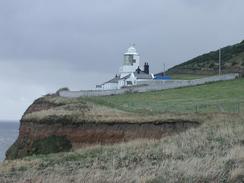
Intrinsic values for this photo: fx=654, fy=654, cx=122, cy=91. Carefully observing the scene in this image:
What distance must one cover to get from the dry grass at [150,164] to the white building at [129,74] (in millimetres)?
64747

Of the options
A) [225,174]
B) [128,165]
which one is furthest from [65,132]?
[225,174]

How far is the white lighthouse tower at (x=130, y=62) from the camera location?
97.4 meters

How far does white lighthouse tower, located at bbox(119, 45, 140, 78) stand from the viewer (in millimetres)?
97438

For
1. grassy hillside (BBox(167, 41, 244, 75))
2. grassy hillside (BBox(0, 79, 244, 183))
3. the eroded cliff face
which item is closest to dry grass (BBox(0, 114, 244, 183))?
grassy hillside (BBox(0, 79, 244, 183))

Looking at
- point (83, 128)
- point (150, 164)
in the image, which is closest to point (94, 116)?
point (83, 128)

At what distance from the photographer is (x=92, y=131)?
38.8 meters

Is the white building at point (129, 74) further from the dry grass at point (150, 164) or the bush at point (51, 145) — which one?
the dry grass at point (150, 164)

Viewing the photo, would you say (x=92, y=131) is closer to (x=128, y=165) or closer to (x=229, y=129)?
(x=229, y=129)

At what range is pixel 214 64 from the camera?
10912 centimetres

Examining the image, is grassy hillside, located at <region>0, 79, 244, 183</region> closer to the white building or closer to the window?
the white building

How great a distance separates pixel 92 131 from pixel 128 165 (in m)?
21.2

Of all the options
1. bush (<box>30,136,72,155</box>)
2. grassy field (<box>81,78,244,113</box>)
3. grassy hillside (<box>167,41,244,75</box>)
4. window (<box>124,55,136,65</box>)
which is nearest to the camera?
bush (<box>30,136,72,155</box>)

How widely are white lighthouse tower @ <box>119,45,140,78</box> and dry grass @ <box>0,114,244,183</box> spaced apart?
7322 cm

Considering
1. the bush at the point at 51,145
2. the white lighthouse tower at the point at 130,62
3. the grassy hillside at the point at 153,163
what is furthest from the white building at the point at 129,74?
the grassy hillside at the point at 153,163
